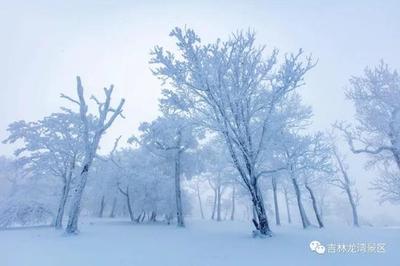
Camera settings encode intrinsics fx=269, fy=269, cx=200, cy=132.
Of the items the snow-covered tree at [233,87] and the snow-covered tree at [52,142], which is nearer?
the snow-covered tree at [233,87]

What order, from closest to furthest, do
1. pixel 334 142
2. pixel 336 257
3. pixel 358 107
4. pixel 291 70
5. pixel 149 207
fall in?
pixel 336 257
pixel 291 70
pixel 358 107
pixel 149 207
pixel 334 142

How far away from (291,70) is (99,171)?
27157 mm

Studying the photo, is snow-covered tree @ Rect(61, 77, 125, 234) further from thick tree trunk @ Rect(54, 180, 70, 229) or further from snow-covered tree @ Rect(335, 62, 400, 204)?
snow-covered tree @ Rect(335, 62, 400, 204)

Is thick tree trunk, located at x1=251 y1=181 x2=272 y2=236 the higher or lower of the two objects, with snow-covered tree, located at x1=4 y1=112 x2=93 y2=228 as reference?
lower

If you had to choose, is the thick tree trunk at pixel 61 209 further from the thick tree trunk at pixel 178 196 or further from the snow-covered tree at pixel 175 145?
the thick tree trunk at pixel 178 196

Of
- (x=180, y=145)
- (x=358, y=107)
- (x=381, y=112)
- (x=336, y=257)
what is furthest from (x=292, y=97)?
(x=336, y=257)

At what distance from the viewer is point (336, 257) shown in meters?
8.91

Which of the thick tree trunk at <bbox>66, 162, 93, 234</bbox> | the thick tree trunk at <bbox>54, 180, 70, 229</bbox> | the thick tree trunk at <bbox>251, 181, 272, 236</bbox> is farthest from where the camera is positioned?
the thick tree trunk at <bbox>54, 180, 70, 229</bbox>

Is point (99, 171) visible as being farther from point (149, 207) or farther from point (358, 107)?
point (358, 107)

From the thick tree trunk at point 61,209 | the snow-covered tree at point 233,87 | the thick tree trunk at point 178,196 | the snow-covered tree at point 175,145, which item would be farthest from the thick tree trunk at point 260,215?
the thick tree trunk at point 61,209

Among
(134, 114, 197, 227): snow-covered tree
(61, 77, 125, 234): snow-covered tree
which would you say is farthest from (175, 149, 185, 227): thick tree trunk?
(61, 77, 125, 234): snow-covered tree

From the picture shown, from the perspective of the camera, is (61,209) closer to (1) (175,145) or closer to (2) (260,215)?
(1) (175,145)

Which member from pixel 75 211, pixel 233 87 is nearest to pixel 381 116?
pixel 233 87

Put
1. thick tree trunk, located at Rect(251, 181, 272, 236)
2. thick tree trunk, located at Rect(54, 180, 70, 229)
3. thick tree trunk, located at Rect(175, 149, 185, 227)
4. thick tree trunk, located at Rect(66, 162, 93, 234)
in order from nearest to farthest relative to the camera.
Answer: thick tree trunk, located at Rect(251, 181, 272, 236) < thick tree trunk, located at Rect(66, 162, 93, 234) < thick tree trunk, located at Rect(54, 180, 70, 229) < thick tree trunk, located at Rect(175, 149, 185, 227)
